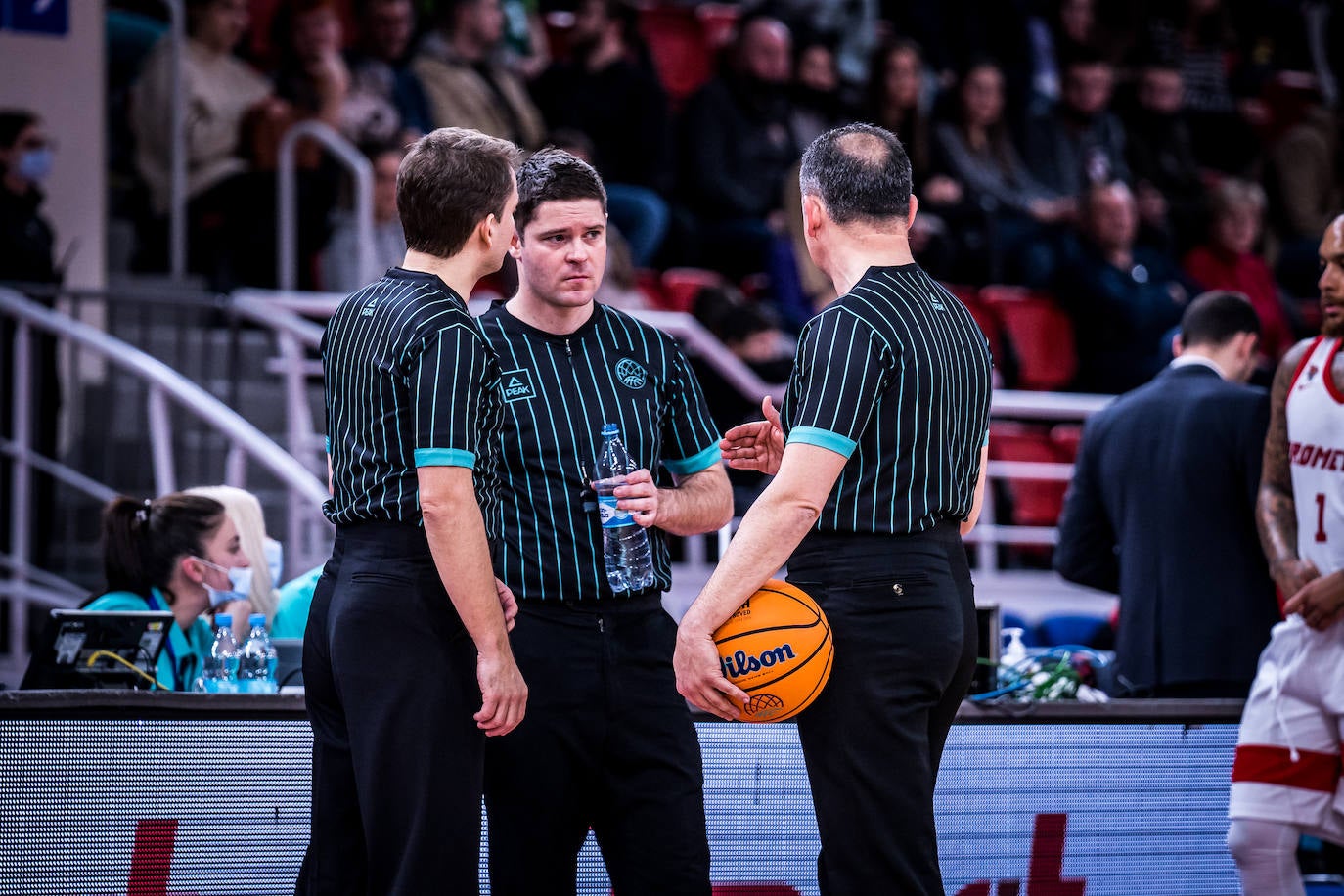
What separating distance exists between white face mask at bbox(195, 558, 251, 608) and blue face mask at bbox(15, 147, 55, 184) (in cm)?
356

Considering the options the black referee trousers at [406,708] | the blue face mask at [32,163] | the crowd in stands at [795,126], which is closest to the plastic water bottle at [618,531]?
the black referee trousers at [406,708]

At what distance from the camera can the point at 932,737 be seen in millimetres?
3646

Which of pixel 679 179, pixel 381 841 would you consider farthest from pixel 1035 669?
pixel 679 179

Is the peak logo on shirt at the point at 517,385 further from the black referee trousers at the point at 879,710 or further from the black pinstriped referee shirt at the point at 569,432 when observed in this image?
the black referee trousers at the point at 879,710

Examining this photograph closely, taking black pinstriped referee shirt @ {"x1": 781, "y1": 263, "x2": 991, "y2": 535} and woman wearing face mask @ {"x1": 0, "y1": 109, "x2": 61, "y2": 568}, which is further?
woman wearing face mask @ {"x1": 0, "y1": 109, "x2": 61, "y2": 568}

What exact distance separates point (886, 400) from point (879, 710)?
2.10 ft

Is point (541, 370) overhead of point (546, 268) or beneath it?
beneath

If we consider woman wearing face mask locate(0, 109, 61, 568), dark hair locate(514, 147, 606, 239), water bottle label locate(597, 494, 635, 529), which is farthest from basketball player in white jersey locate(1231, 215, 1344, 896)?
woman wearing face mask locate(0, 109, 61, 568)

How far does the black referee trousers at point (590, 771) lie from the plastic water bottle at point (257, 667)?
4.61 feet

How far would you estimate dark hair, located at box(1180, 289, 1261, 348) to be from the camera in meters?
5.74

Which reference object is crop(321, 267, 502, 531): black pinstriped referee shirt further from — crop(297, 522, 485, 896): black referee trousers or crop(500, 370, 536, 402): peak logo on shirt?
crop(500, 370, 536, 402): peak logo on shirt

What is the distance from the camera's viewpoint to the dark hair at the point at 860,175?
356 cm

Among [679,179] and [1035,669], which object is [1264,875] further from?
[679,179]

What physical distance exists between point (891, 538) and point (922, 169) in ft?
29.5
